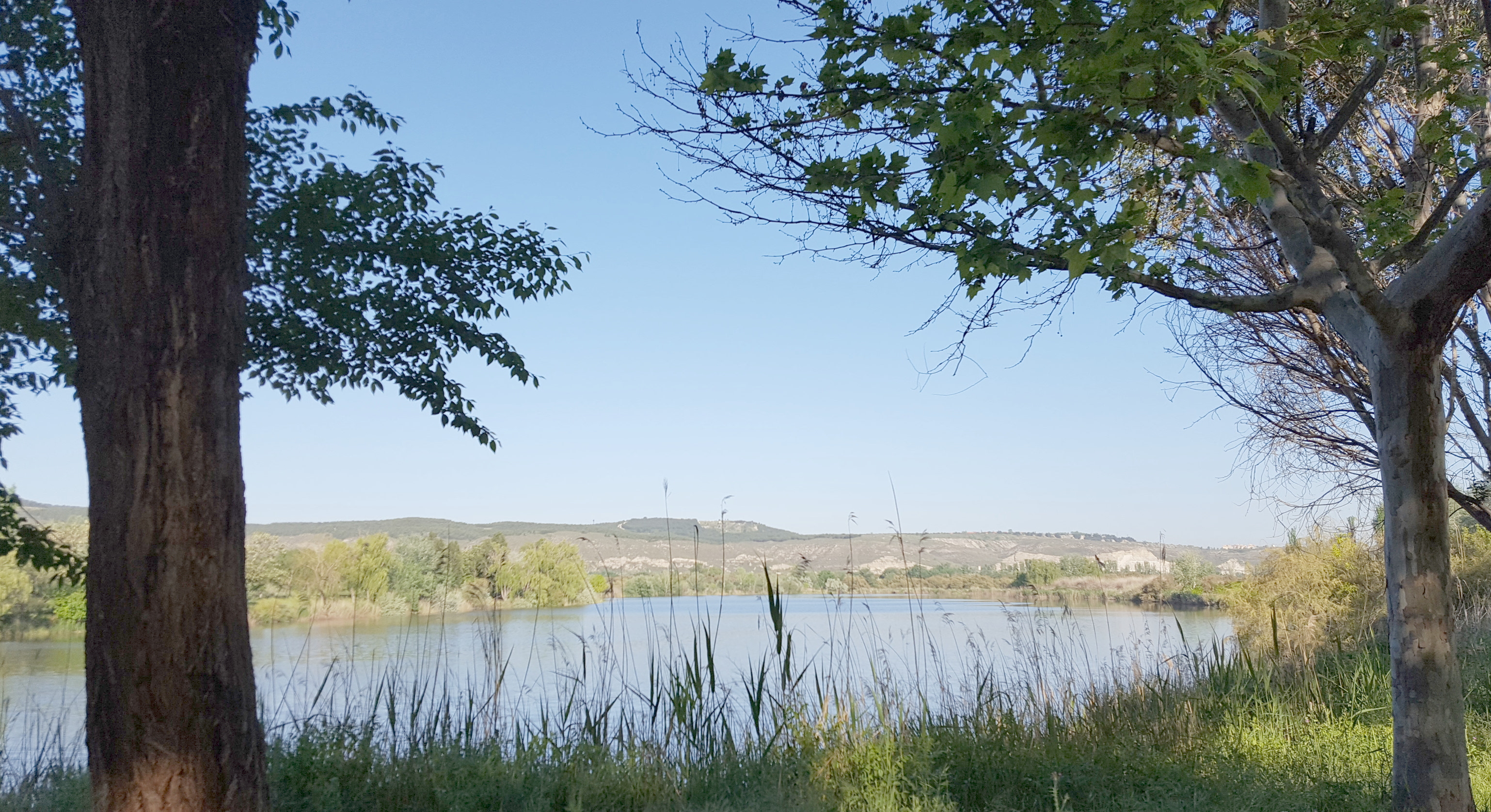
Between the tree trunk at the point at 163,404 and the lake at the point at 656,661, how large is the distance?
176 cm

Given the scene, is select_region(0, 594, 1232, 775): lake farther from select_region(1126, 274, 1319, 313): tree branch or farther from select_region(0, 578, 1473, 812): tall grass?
select_region(1126, 274, 1319, 313): tree branch

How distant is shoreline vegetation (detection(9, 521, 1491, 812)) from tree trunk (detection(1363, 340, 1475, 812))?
43cm

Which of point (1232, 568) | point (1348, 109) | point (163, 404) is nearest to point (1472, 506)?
point (1348, 109)

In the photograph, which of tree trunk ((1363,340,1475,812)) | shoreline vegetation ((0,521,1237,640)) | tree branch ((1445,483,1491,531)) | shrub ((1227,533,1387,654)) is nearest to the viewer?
tree trunk ((1363,340,1475,812))

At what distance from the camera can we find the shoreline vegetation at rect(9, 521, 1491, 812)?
12.8ft

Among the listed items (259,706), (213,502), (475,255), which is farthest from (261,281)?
(213,502)

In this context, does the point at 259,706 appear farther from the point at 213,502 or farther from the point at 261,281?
the point at 261,281

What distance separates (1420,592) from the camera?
3.60 m

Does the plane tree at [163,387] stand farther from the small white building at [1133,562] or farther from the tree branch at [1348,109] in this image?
the small white building at [1133,562]

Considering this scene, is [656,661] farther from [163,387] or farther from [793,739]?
[163,387]

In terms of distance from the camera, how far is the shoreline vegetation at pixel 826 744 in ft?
12.8

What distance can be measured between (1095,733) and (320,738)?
396 centimetres

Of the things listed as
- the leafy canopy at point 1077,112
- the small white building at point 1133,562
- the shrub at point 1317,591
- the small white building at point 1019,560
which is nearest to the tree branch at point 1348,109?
the leafy canopy at point 1077,112

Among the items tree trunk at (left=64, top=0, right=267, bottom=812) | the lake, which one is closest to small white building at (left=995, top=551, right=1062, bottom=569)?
the lake
